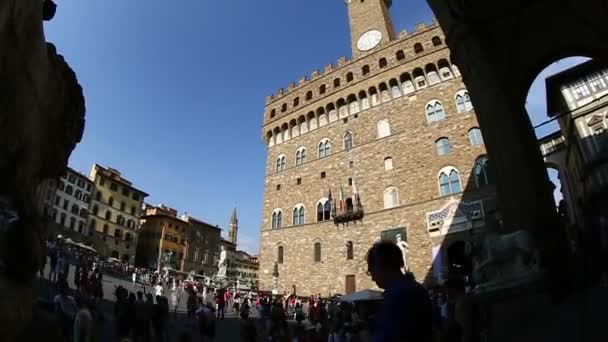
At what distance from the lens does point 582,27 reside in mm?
7094

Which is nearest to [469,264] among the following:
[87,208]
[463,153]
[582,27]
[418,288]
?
[463,153]

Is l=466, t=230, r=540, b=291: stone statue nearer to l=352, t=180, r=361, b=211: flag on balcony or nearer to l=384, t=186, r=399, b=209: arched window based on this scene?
l=384, t=186, r=399, b=209: arched window

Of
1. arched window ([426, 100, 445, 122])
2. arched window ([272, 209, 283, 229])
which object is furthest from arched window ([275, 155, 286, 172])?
arched window ([426, 100, 445, 122])

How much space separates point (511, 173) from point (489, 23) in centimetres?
360

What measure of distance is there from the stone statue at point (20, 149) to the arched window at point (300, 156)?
807 inches

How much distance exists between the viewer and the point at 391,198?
2031cm

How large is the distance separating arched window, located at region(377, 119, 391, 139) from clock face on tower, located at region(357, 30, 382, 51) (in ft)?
21.5

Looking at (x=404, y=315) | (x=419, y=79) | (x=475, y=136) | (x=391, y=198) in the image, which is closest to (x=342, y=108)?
(x=419, y=79)

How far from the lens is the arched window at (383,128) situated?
72.4 feet

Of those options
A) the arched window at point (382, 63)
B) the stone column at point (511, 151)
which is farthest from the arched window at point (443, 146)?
the stone column at point (511, 151)

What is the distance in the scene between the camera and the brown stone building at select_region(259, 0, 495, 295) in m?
17.9

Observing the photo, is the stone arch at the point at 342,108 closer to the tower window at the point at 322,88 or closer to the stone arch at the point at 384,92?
the tower window at the point at 322,88

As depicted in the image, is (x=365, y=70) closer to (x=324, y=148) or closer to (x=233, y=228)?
(x=324, y=148)

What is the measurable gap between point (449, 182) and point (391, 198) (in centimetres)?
348
